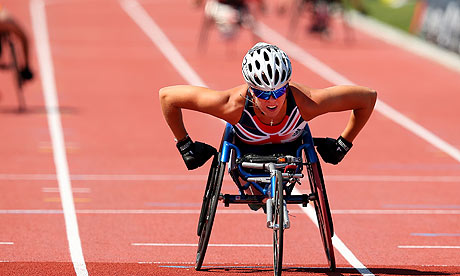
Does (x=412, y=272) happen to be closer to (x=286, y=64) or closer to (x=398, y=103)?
(x=286, y=64)

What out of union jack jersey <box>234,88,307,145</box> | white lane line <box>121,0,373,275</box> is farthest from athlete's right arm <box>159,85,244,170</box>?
white lane line <box>121,0,373,275</box>

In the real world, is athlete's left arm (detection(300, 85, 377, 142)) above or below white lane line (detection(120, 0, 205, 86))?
above

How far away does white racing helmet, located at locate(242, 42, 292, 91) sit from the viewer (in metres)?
7.04

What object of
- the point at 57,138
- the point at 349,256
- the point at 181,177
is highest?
the point at 349,256

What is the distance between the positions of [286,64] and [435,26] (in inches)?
728

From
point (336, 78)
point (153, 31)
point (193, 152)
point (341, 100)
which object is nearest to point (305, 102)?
point (341, 100)

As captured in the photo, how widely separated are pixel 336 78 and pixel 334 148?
14.0 meters

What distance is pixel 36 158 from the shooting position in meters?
13.2

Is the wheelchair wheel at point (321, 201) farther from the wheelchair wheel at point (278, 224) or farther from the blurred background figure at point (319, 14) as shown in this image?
the blurred background figure at point (319, 14)

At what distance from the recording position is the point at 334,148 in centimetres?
755

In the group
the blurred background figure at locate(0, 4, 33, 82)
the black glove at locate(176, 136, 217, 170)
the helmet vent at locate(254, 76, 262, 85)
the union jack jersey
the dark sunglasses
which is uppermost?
the helmet vent at locate(254, 76, 262, 85)

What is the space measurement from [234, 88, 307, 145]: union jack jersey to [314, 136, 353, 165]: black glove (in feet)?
0.87

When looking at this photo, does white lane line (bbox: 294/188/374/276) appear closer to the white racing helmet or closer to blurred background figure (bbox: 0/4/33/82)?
the white racing helmet

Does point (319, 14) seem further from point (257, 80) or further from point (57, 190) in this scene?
point (257, 80)
